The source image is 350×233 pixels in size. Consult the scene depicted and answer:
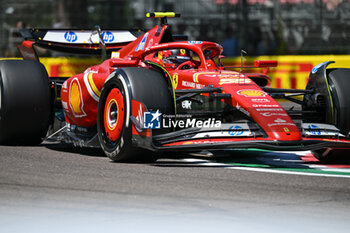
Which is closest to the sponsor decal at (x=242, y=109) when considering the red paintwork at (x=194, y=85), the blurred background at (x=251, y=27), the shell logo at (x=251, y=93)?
the red paintwork at (x=194, y=85)

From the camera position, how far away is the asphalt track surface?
4.54 meters

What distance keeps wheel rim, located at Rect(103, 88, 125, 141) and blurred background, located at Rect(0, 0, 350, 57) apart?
9.24 m

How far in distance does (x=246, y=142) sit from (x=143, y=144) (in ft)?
3.32

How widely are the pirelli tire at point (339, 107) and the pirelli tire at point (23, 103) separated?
10.7 feet

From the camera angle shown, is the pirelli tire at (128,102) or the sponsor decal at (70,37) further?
the sponsor decal at (70,37)

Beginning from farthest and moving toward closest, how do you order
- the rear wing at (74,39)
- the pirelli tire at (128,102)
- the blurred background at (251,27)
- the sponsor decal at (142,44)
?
the blurred background at (251,27) < the rear wing at (74,39) < the sponsor decal at (142,44) < the pirelli tire at (128,102)

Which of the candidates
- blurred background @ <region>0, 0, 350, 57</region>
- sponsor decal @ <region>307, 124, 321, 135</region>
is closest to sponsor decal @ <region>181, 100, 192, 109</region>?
sponsor decal @ <region>307, 124, 321, 135</region>

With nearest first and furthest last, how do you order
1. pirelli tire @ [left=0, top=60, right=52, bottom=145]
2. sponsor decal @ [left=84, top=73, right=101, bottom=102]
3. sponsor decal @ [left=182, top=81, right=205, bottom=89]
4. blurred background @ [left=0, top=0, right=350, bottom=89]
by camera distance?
sponsor decal @ [left=182, top=81, right=205, bottom=89], sponsor decal @ [left=84, top=73, right=101, bottom=102], pirelli tire @ [left=0, top=60, right=52, bottom=145], blurred background @ [left=0, top=0, right=350, bottom=89]

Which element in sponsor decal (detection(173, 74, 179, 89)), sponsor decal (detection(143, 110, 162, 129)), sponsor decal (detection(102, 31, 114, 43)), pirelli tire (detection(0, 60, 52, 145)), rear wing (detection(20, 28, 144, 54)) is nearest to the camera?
sponsor decal (detection(143, 110, 162, 129))

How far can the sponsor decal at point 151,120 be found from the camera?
6.85 metres

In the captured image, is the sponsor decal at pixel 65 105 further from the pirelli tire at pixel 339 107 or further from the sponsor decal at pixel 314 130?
the sponsor decal at pixel 314 130

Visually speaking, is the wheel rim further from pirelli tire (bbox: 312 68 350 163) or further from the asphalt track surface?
pirelli tire (bbox: 312 68 350 163)

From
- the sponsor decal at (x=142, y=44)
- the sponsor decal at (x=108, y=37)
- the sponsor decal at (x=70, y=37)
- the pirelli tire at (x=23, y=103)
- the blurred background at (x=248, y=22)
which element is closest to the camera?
the sponsor decal at (x=142, y=44)

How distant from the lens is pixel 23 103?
28.1ft
